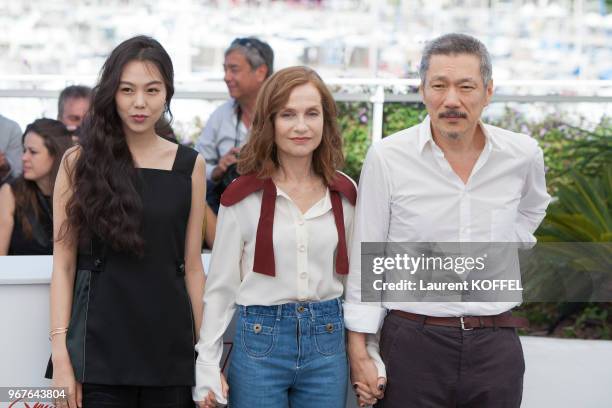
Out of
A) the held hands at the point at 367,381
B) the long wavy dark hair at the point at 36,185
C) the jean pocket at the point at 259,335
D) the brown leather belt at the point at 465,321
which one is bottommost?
the held hands at the point at 367,381

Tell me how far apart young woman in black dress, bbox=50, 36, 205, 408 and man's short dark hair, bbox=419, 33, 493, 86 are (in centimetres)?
80

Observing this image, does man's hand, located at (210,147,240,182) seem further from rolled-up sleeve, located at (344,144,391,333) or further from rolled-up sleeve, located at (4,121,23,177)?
rolled-up sleeve, located at (344,144,391,333)

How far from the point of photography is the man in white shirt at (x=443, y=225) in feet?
8.56

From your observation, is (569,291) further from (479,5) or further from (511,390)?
(479,5)

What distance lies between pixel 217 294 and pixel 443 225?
698 millimetres

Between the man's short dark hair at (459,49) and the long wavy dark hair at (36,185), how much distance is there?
2.29 meters

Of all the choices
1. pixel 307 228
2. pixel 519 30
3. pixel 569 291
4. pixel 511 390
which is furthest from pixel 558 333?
pixel 519 30

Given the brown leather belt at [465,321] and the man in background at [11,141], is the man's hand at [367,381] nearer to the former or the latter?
the brown leather belt at [465,321]

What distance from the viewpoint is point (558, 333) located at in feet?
14.9

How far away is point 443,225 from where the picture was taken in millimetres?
2635

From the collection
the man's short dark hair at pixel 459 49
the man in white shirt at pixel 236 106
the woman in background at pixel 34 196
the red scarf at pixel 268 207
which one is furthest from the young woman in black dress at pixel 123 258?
the man in white shirt at pixel 236 106

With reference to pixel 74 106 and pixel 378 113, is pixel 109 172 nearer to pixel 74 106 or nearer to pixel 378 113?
pixel 74 106

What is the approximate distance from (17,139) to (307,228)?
12.3 feet

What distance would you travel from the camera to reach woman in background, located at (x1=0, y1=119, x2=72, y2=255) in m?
4.18
